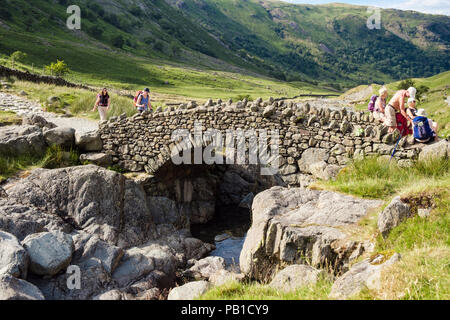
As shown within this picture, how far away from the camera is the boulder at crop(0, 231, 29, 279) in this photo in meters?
7.67

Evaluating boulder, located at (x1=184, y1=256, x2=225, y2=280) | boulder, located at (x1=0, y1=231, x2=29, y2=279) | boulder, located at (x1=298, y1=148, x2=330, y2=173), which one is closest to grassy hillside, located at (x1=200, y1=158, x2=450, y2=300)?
boulder, located at (x1=298, y1=148, x2=330, y2=173)

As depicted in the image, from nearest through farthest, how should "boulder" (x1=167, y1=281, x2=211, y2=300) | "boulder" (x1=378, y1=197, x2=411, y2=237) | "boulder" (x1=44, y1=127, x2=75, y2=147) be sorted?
"boulder" (x1=167, y1=281, x2=211, y2=300) < "boulder" (x1=378, y1=197, x2=411, y2=237) < "boulder" (x1=44, y1=127, x2=75, y2=147)

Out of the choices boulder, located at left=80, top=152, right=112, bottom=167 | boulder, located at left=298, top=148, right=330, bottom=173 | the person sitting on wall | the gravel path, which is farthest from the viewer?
the gravel path

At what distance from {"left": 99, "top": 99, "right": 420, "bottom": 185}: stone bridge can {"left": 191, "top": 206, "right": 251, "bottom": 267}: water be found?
424cm

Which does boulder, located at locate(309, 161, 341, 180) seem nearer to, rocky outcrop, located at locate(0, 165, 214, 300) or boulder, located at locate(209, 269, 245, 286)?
boulder, located at locate(209, 269, 245, 286)

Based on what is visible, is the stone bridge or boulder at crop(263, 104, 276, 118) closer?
the stone bridge

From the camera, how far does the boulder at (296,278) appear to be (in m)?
5.63

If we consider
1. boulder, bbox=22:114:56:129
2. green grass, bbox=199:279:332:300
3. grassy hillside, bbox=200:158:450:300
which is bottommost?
green grass, bbox=199:279:332:300

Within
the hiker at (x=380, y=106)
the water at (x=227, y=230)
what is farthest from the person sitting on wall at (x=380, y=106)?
the water at (x=227, y=230)

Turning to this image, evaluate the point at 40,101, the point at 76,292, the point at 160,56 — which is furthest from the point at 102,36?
the point at 76,292

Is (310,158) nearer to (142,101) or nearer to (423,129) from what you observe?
(423,129)

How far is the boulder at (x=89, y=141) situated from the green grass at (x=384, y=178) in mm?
11246
